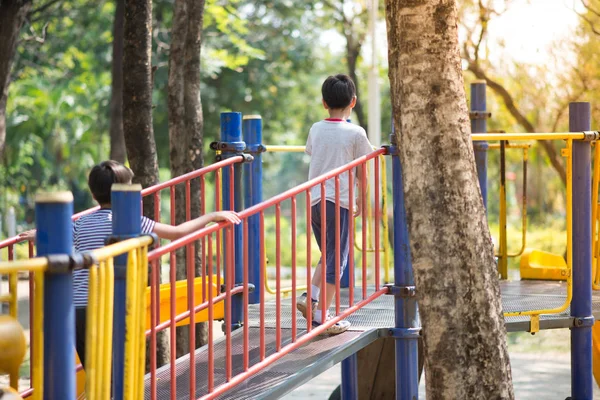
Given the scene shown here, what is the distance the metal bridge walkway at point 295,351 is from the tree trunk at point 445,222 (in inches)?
31.1

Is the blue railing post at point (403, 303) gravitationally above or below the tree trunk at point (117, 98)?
below

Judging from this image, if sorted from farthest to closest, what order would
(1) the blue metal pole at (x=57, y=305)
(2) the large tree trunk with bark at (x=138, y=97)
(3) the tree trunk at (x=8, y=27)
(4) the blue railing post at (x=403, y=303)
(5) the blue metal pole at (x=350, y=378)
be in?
(3) the tree trunk at (x=8, y=27) → (2) the large tree trunk with bark at (x=138, y=97) → (5) the blue metal pole at (x=350, y=378) → (4) the blue railing post at (x=403, y=303) → (1) the blue metal pole at (x=57, y=305)

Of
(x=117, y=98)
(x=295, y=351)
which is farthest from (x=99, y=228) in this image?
(x=117, y=98)

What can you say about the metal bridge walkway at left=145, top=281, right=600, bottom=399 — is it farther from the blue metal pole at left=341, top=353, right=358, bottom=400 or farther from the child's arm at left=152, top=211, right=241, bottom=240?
the child's arm at left=152, top=211, right=241, bottom=240

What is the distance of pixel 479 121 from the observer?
26.0ft

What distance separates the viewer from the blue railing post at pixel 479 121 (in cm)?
773

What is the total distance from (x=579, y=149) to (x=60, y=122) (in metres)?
29.2

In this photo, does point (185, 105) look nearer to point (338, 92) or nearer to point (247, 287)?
point (338, 92)

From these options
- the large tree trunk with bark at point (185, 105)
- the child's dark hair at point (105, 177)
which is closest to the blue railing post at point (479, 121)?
the large tree trunk with bark at point (185, 105)

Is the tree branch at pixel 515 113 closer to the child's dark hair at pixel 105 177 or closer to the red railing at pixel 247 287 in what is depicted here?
the red railing at pixel 247 287

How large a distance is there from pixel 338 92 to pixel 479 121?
286 cm

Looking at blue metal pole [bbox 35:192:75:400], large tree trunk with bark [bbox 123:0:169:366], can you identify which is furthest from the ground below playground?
blue metal pole [bbox 35:192:75:400]

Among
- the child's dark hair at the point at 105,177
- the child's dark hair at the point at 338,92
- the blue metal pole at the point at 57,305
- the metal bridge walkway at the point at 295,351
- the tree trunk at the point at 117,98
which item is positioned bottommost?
the metal bridge walkway at the point at 295,351

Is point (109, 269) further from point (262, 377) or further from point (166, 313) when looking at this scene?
point (166, 313)
